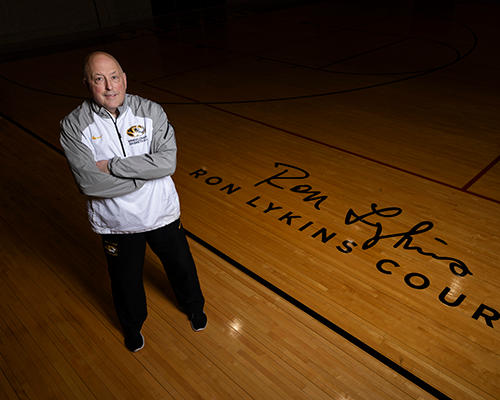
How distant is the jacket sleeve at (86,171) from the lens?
181cm

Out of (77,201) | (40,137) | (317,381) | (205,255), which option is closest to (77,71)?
(40,137)

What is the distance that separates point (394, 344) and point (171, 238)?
1312mm

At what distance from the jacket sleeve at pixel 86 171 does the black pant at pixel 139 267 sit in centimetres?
25

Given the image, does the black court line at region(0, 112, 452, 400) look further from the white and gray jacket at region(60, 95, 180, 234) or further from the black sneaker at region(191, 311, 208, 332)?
the white and gray jacket at region(60, 95, 180, 234)

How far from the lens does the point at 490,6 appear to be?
11.2 metres

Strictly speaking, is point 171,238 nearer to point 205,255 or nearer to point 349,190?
point 205,255

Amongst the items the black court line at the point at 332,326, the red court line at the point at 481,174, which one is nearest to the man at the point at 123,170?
the black court line at the point at 332,326

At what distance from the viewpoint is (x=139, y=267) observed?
2092mm

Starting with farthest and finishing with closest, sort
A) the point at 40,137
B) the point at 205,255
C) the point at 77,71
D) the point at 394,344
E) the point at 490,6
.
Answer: the point at 490,6 → the point at 77,71 → the point at 40,137 → the point at 205,255 → the point at 394,344

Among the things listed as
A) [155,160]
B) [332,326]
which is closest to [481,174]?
[332,326]

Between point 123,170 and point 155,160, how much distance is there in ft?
0.48

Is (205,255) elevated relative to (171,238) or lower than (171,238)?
lower

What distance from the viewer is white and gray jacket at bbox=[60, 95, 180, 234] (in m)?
1.83
